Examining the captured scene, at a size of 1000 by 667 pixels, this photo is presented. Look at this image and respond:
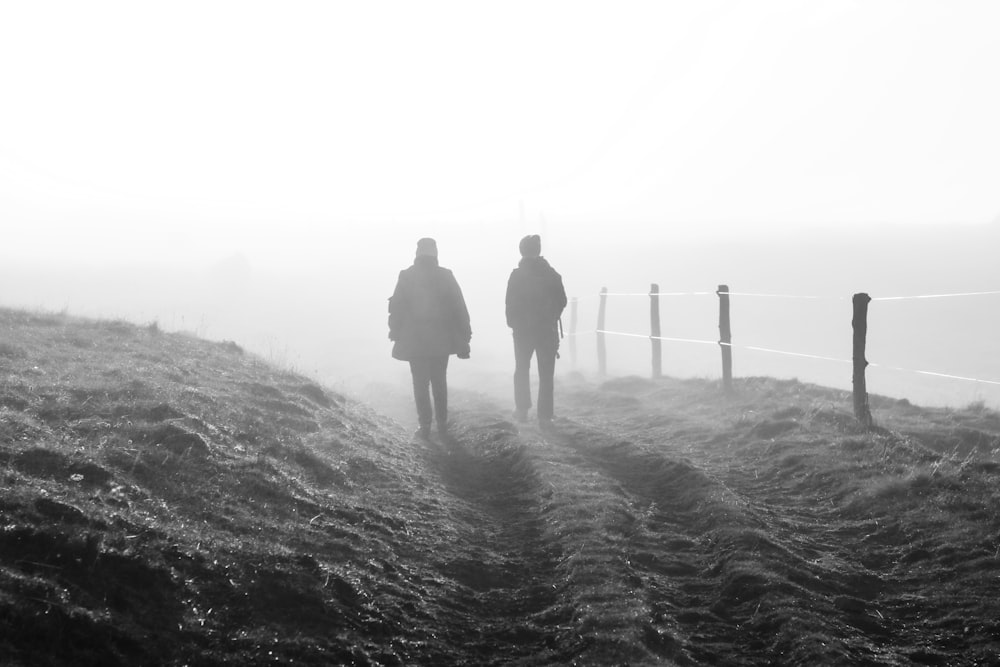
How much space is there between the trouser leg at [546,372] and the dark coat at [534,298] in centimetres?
20

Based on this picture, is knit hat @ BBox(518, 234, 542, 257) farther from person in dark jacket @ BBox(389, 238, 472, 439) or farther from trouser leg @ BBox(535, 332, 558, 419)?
person in dark jacket @ BBox(389, 238, 472, 439)

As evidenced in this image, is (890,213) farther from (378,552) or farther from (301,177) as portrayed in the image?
(378,552)

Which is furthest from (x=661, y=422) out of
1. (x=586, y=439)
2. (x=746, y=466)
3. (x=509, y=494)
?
(x=509, y=494)

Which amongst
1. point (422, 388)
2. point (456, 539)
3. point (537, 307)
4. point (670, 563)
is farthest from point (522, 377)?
point (670, 563)

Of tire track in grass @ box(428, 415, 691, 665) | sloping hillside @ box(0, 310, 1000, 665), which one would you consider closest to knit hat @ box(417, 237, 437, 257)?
sloping hillside @ box(0, 310, 1000, 665)

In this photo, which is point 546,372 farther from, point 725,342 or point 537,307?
point 725,342

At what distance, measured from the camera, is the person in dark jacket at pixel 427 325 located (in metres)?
11.6

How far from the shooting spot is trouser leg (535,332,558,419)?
42.8 ft

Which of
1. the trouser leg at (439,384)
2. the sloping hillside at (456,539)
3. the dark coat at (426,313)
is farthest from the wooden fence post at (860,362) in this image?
the trouser leg at (439,384)

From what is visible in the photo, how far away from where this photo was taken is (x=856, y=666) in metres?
4.71

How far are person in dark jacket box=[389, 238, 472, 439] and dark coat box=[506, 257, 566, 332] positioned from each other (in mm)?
1601

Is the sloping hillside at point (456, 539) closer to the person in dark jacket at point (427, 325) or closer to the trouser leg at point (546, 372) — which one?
the person in dark jacket at point (427, 325)

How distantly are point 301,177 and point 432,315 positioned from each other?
609 feet

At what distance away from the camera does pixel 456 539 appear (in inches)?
278
